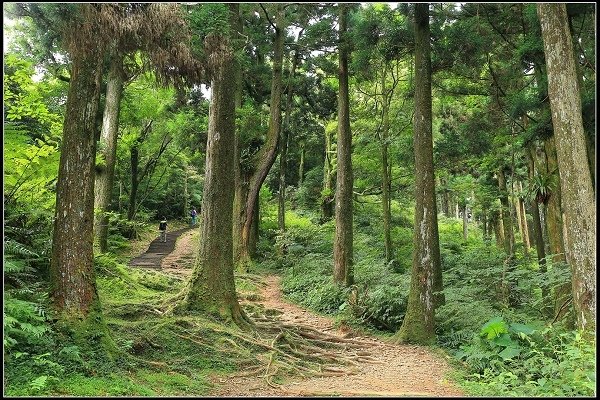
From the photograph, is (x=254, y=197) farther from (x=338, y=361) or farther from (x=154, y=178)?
(x=154, y=178)

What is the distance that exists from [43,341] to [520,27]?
13.7 meters

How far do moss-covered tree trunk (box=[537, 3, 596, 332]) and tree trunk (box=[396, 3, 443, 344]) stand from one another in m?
3.07

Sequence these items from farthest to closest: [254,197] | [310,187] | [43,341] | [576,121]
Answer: [310,187], [254,197], [576,121], [43,341]

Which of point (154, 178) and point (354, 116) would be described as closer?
point (354, 116)

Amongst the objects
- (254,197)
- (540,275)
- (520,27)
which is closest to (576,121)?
(540,275)

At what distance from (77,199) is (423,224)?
22.0 ft

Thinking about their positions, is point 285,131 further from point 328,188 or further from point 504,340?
point 504,340

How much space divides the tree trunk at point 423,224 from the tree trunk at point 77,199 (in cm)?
631

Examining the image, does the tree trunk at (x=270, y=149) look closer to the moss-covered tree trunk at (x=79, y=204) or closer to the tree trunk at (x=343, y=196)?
the tree trunk at (x=343, y=196)

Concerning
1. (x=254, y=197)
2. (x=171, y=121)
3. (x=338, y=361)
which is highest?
(x=171, y=121)

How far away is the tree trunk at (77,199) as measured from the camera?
5.59 meters

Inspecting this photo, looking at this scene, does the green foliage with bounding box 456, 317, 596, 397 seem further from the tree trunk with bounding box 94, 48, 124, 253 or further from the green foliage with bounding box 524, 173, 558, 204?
the tree trunk with bounding box 94, 48, 124, 253

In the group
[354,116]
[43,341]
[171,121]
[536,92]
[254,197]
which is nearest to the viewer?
[43,341]

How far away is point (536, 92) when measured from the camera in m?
11.6
